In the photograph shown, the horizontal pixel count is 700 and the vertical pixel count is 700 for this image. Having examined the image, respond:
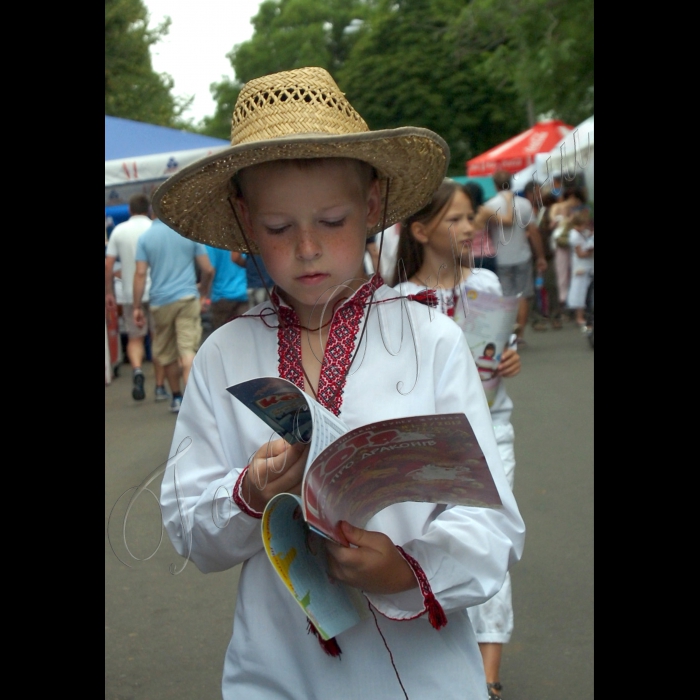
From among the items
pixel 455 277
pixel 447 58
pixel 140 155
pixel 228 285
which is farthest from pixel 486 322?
pixel 447 58

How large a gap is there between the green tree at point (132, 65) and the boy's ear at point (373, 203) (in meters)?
20.9

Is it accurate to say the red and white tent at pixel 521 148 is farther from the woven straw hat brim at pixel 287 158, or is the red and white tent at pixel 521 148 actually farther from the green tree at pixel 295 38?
the green tree at pixel 295 38

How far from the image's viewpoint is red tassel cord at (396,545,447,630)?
1.55m

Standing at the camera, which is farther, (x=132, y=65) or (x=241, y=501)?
(x=132, y=65)

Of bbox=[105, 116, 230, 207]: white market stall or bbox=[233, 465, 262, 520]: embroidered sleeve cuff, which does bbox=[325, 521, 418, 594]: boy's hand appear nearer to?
bbox=[233, 465, 262, 520]: embroidered sleeve cuff

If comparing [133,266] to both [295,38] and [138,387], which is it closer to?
[138,387]

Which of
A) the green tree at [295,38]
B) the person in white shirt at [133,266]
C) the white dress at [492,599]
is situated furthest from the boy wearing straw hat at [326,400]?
the green tree at [295,38]

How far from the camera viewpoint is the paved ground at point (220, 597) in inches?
141

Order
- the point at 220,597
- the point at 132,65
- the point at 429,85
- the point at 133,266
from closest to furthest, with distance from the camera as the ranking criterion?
the point at 220,597 → the point at 133,266 → the point at 429,85 → the point at 132,65

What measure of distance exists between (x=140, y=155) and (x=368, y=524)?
9168mm

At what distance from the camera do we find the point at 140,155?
1029cm
